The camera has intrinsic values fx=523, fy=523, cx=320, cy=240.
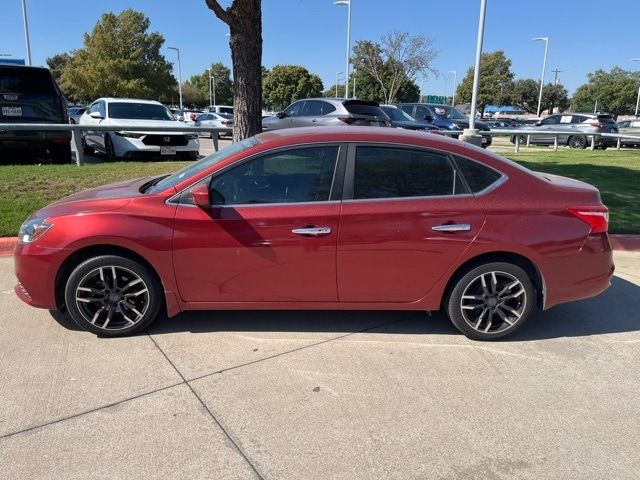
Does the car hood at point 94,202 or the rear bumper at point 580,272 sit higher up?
the car hood at point 94,202

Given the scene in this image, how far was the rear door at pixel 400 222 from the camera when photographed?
386cm

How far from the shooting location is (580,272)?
405 cm

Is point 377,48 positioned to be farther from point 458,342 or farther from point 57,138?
point 458,342

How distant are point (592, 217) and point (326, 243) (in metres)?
2.07

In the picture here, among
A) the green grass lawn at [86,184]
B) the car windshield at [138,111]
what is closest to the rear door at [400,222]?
the green grass lawn at [86,184]

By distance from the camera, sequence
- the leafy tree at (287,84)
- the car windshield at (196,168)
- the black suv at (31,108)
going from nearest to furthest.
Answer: the car windshield at (196,168)
the black suv at (31,108)
the leafy tree at (287,84)

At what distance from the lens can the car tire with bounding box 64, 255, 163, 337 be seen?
12.7 feet

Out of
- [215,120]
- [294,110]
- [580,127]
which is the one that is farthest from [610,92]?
[294,110]

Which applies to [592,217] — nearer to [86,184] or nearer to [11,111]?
[86,184]

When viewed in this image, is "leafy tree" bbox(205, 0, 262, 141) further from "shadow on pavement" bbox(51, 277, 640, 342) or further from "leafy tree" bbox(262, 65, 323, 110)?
"leafy tree" bbox(262, 65, 323, 110)

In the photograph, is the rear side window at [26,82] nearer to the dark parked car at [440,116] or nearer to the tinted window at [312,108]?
the tinted window at [312,108]

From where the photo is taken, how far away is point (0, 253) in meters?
6.02

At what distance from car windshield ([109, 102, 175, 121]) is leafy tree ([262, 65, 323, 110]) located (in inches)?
2453

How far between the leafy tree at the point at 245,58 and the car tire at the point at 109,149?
4792mm
